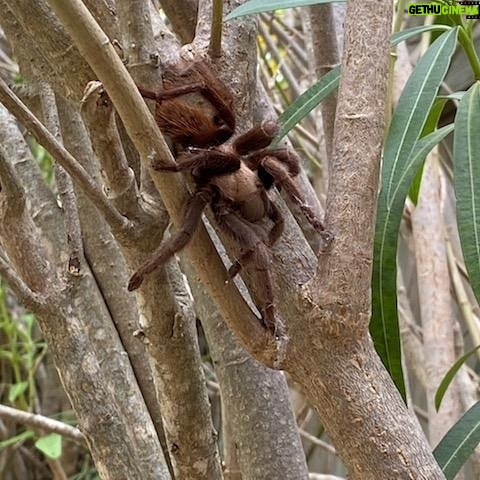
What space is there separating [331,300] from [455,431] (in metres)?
0.35

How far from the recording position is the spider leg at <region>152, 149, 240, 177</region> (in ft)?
2.27

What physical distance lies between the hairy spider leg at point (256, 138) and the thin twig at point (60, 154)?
0.55ft

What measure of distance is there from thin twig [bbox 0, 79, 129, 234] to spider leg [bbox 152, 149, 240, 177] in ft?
0.25

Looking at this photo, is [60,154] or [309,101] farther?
[309,101]

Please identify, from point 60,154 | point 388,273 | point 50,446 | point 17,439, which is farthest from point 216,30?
point 17,439

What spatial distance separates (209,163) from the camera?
73 centimetres

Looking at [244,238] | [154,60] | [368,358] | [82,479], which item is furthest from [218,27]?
[82,479]

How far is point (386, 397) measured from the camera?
60 cm

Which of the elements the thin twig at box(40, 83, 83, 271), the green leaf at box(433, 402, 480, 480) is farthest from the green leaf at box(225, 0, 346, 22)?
the green leaf at box(433, 402, 480, 480)

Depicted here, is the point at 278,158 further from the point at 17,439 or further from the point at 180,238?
the point at 17,439

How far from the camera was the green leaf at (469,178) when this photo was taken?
2.25ft

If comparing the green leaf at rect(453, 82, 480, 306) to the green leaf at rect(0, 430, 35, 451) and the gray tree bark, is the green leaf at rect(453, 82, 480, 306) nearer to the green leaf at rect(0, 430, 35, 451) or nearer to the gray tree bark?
the gray tree bark

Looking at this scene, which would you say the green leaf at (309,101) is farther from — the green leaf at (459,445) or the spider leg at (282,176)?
A: the green leaf at (459,445)

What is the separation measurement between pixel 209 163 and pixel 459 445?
0.41 meters
